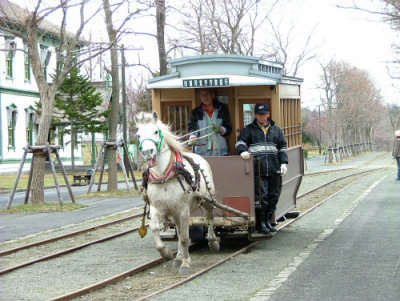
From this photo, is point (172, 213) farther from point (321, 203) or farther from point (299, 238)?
point (321, 203)

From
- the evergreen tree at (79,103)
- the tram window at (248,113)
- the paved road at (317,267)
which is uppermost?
the evergreen tree at (79,103)

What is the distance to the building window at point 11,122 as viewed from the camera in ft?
147

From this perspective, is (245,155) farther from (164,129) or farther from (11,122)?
(11,122)

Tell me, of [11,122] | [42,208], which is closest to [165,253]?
[42,208]

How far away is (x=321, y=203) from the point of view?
65.9 ft

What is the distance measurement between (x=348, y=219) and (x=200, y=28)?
19.1m

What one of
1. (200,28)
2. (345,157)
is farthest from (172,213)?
(345,157)

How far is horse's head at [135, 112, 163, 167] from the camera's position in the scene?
30.3 feet

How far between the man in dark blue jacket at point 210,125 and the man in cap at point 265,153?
503 millimetres

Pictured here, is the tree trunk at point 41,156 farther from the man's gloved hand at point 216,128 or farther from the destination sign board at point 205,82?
the destination sign board at point 205,82

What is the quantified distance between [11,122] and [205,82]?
116 ft

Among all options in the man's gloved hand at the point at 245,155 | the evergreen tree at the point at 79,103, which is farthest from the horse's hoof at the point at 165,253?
the evergreen tree at the point at 79,103

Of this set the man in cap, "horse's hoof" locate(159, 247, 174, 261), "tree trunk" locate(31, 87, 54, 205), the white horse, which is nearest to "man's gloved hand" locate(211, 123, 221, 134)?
the man in cap

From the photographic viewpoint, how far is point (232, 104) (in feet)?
42.5
